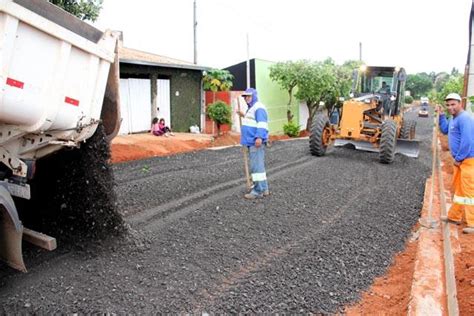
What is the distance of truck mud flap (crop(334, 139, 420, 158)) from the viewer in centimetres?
1199

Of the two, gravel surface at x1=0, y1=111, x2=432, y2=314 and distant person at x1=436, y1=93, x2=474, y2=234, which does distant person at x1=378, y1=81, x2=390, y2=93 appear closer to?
gravel surface at x1=0, y1=111, x2=432, y2=314

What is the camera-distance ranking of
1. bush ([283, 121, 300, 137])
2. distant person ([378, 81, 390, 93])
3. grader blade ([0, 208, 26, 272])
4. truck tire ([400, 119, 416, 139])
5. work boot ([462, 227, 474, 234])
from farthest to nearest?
bush ([283, 121, 300, 137]), truck tire ([400, 119, 416, 139]), distant person ([378, 81, 390, 93]), work boot ([462, 227, 474, 234]), grader blade ([0, 208, 26, 272])

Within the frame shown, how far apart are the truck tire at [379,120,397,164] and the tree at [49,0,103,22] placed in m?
7.39

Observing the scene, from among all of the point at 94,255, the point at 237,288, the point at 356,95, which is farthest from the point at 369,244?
the point at 356,95

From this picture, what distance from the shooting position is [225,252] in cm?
477

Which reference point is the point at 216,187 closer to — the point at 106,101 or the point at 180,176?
the point at 180,176

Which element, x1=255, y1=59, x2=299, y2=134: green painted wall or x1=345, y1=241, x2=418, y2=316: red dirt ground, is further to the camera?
x1=255, y1=59, x2=299, y2=134: green painted wall

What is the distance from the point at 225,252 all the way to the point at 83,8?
279 inches

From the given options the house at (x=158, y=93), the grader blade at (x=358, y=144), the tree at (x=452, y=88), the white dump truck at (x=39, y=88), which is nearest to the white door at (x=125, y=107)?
the house at (x=158, y=93)

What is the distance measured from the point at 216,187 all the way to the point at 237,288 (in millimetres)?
4008

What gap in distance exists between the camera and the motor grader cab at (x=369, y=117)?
1172cm

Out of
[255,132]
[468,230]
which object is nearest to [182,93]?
[255,132]

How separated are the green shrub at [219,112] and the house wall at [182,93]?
1059 mm

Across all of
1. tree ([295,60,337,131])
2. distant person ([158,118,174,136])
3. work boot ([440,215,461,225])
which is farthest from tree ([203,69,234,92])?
work boot ([440,215,461,225])
